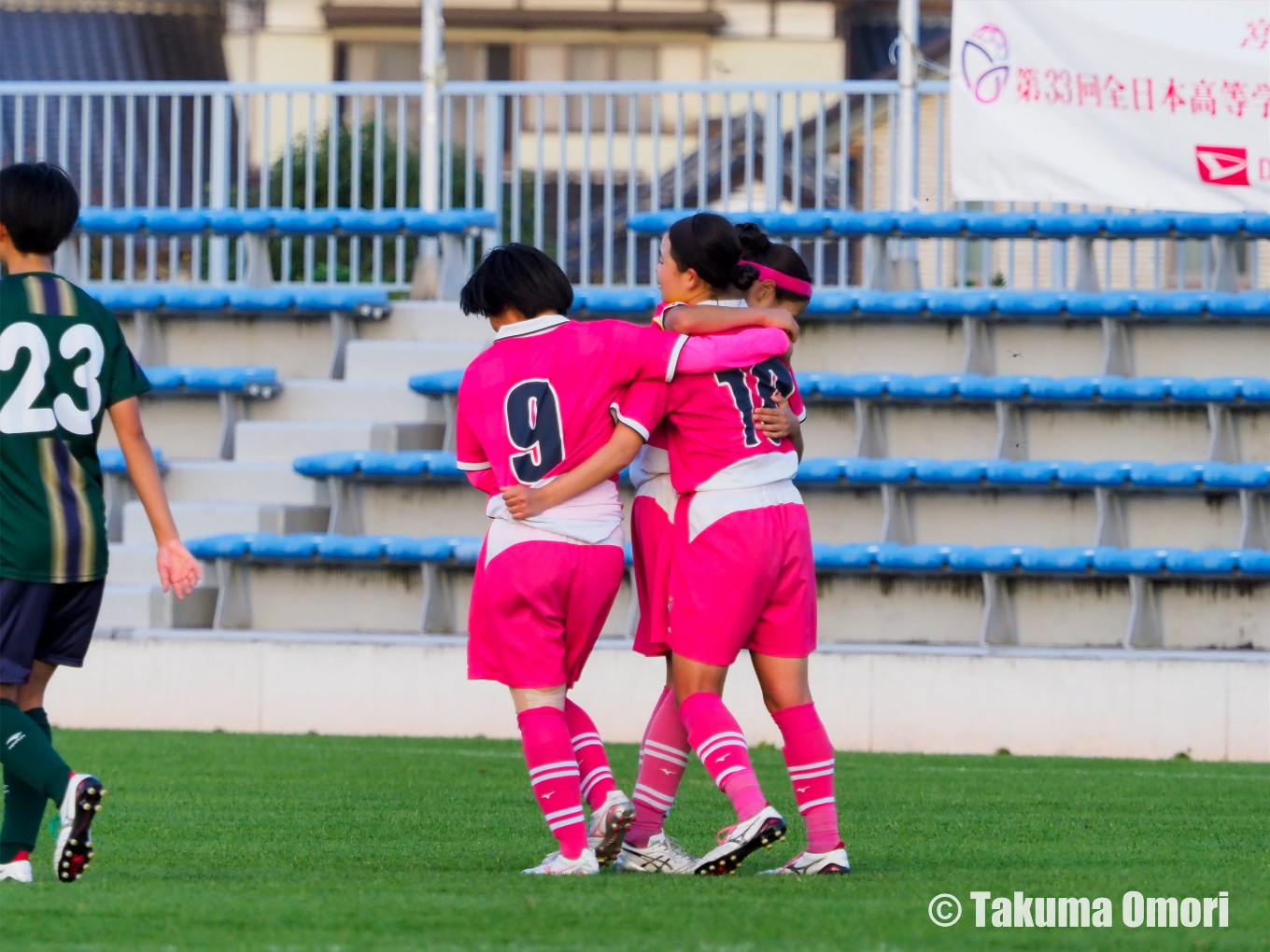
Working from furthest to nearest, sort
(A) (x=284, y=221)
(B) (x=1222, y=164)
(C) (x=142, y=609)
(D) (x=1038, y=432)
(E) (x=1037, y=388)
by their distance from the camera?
(A) (x=284, y=221), (B) (x=1222, y=164), (D) (x=1038, y=432), (E) (x=1037, y=388), (C) (x=142, y=609)

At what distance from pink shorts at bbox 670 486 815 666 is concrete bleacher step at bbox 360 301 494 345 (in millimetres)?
5712

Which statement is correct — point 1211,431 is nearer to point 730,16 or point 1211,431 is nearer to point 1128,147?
point 1128,147

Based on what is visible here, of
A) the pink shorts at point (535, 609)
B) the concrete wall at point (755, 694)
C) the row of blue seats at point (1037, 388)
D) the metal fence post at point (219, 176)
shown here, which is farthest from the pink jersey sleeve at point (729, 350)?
the metal fence post at point (219, 176)

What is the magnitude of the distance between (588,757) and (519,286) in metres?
1.00

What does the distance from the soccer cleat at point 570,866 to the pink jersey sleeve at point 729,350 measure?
3.32 ft

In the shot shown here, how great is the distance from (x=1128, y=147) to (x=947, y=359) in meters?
1.28

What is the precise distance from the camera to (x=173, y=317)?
33.8 feet

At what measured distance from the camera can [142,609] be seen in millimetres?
8680

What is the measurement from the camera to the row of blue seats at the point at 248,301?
9883 millimetres

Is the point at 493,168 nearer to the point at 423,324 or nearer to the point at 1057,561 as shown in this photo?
the point at 423,324

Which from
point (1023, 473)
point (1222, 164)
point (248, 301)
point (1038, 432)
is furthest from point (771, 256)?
point (248, 301)

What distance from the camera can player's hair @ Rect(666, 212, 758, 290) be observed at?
441 cm

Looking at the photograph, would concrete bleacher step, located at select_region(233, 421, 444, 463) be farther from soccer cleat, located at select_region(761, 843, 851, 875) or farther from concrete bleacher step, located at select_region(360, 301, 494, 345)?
soccer cleat, located at select_region(761, 843, 851, 875)

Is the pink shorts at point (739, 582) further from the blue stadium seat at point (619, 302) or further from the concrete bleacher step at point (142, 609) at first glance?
the blue stadium seat at point (619, 302)
